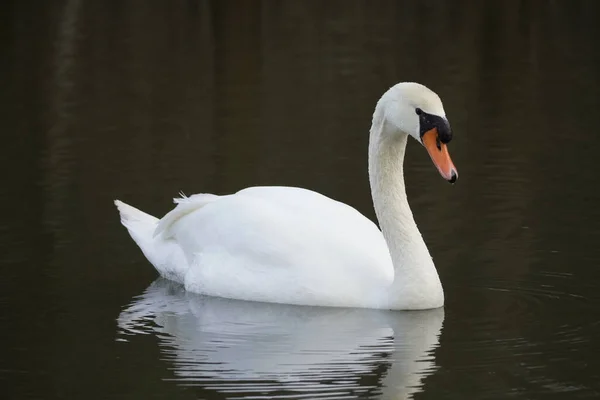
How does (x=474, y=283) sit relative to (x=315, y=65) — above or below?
below

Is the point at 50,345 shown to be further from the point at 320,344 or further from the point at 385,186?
the point at 385,186

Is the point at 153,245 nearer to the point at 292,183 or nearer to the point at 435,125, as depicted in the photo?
the point at 435,125

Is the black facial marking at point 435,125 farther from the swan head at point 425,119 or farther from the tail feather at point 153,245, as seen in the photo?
the tail feather at point 153,245

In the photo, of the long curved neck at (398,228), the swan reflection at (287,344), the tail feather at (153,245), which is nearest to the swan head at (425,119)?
the long curved neck at (398,228)

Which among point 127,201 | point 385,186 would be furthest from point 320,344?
point 127,201

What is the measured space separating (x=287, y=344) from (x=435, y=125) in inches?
63.3

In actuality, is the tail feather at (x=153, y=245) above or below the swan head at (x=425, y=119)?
below

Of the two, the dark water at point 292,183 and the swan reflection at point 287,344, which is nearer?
the swan reflection at point 287,344

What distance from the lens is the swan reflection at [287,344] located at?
7.79 meters

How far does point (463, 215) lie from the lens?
12016 millimetres

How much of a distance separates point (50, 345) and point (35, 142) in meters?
7.76

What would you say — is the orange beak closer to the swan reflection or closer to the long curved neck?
the long curved neck

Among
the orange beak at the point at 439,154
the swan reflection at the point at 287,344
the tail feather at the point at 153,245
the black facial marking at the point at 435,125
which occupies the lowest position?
the swan reflection at the point at 287,344

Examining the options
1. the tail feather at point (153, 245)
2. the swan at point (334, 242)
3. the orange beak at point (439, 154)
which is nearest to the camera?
the orange beak at point (439, 154)
